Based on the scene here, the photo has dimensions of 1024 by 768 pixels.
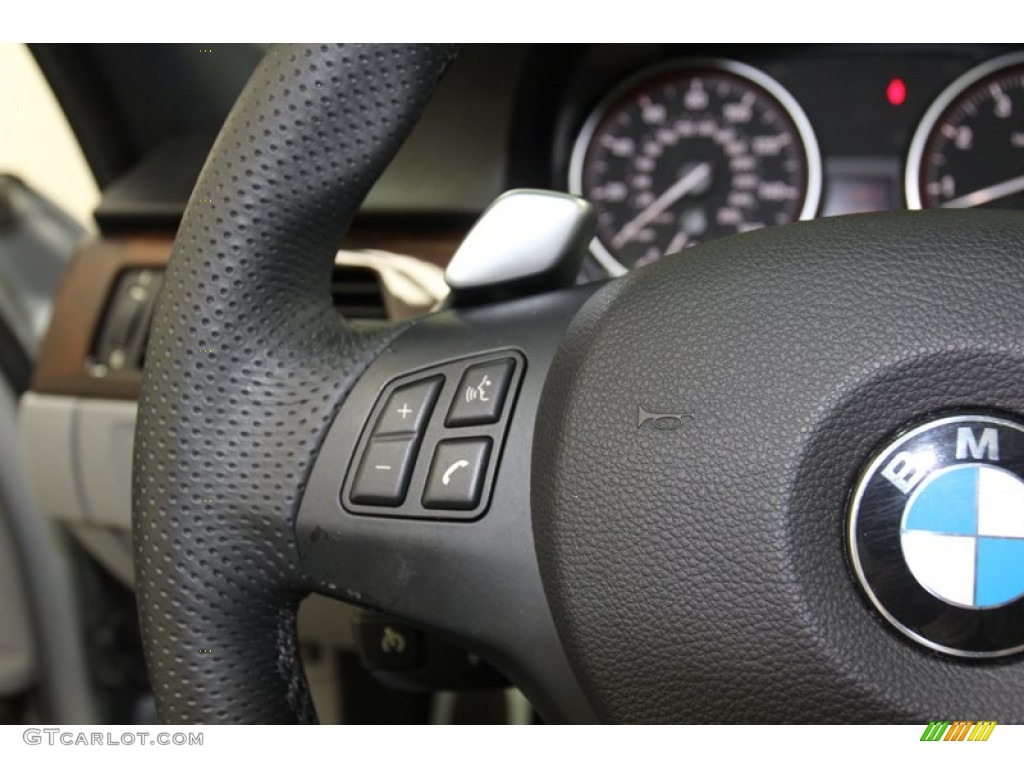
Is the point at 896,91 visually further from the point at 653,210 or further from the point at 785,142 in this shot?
the point at 653,210

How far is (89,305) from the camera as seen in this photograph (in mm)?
1092

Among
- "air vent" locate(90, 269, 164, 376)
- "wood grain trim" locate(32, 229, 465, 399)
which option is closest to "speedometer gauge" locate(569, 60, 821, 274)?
"wood grain trim" locate(32, 229, 465, 399)

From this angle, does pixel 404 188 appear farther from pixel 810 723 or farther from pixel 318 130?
pixel 810 723

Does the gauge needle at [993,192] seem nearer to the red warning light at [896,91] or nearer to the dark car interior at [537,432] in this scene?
the red warning light at [896,91]

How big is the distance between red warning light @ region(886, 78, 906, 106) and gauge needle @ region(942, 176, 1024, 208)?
127mm

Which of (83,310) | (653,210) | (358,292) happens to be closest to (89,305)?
(83,310)

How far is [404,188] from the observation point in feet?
3.34

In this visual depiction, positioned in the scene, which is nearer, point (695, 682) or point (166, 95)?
point (695, 682)

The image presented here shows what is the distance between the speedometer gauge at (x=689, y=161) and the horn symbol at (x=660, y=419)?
73 centimetres

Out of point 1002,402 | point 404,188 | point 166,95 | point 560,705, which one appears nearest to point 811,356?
point 1002,402

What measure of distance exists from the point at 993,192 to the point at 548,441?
0.90m

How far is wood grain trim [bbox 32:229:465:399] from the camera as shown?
40.6 inches

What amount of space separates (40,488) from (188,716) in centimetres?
72

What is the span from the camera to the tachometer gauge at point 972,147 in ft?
3.76
